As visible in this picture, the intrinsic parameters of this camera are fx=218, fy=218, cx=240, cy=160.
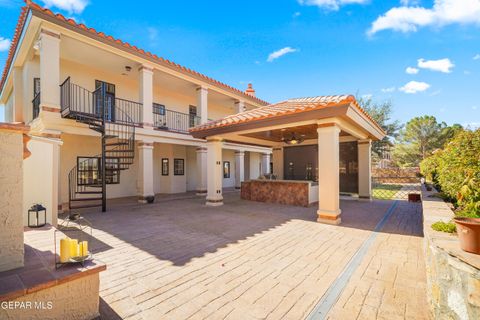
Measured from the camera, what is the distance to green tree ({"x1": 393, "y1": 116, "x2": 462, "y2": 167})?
80.7 ft

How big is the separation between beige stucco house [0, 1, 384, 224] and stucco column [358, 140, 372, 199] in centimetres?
5

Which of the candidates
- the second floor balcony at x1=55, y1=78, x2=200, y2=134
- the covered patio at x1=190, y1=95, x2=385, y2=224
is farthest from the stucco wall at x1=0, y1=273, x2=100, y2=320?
the second floor balcony at x1=55, y1=78, x2=200, y2=134

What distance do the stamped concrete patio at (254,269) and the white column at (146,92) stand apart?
15.9ft

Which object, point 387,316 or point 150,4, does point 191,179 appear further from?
point 387,316

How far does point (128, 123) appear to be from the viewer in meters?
9.52

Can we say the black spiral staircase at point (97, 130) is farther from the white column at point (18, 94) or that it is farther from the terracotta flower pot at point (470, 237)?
the terracotta flower pot at point (470, 237)

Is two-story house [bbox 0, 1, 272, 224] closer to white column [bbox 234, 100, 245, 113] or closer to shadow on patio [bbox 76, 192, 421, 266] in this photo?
white column [bbox 234, 100, 245, 113]

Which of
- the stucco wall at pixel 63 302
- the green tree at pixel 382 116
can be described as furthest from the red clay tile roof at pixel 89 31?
the green tree at pixel 382 116

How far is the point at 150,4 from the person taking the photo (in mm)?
8453

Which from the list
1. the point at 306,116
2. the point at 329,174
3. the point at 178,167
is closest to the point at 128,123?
the point at 178,167

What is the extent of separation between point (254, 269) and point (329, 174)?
382 centimetres

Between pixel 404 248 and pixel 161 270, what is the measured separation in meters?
4.50

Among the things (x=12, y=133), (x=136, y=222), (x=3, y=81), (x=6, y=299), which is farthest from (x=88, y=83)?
(x=6, y=299)

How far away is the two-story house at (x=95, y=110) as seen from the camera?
7.03 m
